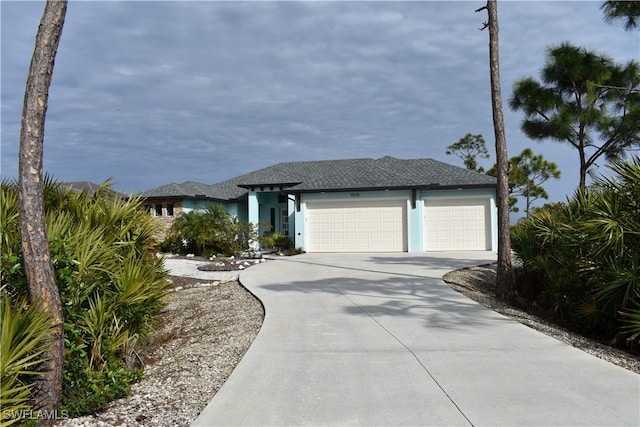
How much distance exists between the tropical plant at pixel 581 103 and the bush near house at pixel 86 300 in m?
18.0

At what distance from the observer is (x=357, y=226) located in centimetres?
2198

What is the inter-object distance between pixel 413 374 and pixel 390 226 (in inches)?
656

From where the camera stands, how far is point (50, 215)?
18.7ft

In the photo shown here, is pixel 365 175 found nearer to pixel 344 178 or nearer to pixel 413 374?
pixel 344 178

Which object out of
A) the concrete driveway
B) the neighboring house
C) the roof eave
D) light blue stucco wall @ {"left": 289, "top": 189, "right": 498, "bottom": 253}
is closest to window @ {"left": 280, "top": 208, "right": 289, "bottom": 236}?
the neighboring house

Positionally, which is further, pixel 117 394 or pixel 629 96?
pixel 629 96

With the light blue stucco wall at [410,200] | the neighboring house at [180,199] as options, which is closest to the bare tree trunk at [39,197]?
the light blue stucco wall at [410,200]

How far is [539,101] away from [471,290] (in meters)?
12.3

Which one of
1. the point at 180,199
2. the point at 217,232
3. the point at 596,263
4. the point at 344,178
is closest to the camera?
the point at 596,263

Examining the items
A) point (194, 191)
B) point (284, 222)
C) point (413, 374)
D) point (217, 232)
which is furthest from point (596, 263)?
point (194, 191)

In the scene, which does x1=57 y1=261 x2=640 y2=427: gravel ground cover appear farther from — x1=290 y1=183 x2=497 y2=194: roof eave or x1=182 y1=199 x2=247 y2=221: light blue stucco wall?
x1=182 y1=199 x2=247 y2=221: light blue stucco wall

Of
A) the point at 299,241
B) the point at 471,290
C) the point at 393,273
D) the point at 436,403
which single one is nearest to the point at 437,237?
the point at 299,241

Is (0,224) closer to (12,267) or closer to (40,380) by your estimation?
(12,267)

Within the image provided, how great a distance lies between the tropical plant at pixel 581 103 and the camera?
1897 centimetres
